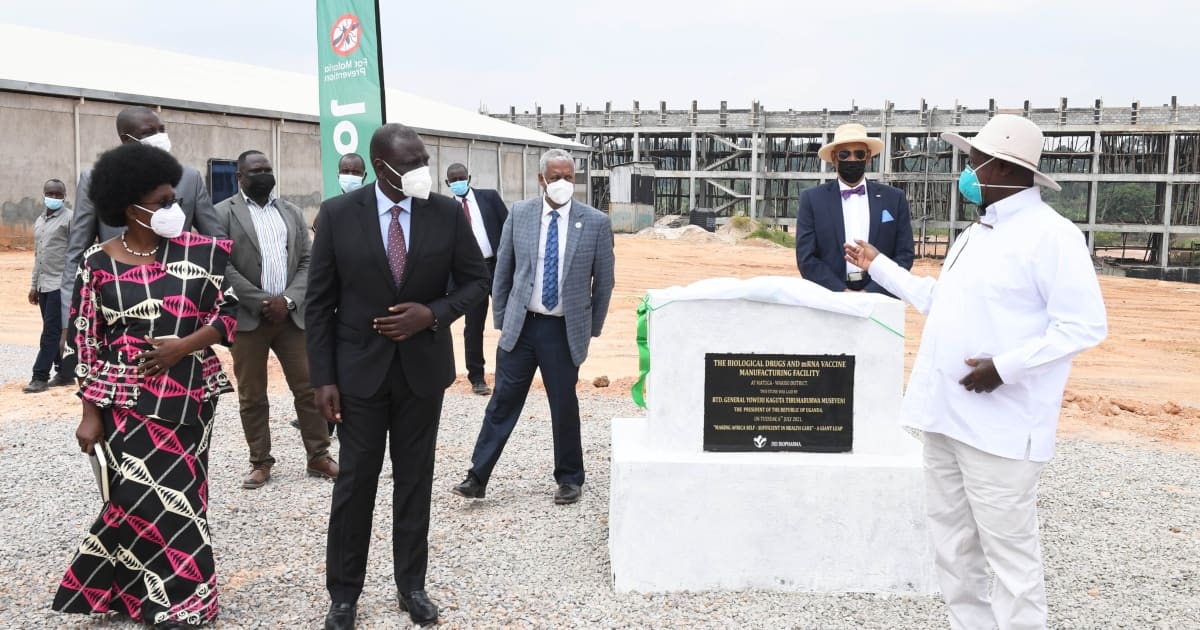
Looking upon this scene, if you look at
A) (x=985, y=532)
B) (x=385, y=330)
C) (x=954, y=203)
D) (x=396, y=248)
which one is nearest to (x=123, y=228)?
(x=396, y=248)

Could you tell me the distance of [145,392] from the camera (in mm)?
3924

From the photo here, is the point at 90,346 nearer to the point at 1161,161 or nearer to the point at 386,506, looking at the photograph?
the point at 386,506

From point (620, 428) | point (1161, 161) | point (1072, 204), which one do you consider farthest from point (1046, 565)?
point (1072, 204)

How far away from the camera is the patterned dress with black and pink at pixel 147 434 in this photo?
3.92m

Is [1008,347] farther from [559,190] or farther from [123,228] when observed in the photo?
[123,228]

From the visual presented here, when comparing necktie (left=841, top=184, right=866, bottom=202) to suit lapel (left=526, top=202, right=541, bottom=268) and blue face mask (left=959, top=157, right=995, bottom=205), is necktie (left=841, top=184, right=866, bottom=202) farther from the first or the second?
blue face mask (left=959, top=157, right=995, bottom=205)

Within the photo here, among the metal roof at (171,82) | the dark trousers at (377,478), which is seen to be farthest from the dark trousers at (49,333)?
the metal roof at (171,82)

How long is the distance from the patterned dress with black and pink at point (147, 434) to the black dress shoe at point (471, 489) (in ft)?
6.21

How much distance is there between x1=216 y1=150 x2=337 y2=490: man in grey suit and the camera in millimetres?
5973

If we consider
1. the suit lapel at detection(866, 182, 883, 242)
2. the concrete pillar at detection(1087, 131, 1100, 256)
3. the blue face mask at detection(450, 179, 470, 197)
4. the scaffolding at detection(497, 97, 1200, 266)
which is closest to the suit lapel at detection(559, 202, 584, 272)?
the suit lapel at detection(866, 182, 883, 242)

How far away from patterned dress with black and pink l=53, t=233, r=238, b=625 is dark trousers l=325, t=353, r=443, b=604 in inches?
23.4

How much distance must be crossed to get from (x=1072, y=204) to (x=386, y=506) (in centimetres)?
4798

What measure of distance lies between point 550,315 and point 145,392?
2436mm

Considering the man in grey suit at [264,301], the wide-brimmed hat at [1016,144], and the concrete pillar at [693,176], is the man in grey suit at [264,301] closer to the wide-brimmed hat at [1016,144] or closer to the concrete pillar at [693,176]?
the wide-brimmed hat at [1016,144]
